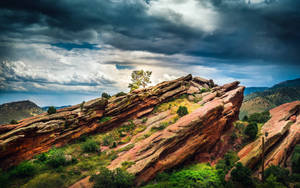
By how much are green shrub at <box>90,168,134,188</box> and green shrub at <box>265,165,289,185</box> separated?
2557cm

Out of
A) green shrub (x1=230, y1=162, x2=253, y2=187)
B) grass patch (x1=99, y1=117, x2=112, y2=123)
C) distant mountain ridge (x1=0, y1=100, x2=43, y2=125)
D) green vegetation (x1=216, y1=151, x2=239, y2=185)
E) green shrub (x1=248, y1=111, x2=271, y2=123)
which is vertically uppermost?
grass patch (x1=99, y1=117, x2=112, y2=123)

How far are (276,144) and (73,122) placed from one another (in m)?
46.1

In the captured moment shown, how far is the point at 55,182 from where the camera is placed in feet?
78.5

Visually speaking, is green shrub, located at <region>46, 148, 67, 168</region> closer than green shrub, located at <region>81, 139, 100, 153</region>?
Yes

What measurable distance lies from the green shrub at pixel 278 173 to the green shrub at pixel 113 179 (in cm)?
2557

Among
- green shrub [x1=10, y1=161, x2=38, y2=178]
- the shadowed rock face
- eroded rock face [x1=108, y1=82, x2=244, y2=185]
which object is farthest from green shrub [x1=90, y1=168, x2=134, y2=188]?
green shrub [x1=10, y1=161, x2=38, y2=178]

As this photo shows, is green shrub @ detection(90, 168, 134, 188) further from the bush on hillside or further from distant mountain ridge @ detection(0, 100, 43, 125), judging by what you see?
distant mountain ridge @ detection(0, 100, 43, 125)

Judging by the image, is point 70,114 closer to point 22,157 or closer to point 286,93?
point 22,157

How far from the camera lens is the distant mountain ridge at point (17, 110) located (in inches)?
4373

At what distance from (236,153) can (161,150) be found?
1987cm

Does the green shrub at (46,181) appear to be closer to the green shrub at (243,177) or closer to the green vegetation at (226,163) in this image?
the green vegetation at (226,163)

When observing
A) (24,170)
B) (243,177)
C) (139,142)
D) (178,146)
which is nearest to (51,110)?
(24,170)

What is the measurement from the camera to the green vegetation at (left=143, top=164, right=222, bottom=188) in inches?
933

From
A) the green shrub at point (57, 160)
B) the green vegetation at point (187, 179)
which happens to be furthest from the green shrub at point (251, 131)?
the green shrub at point (57, 160)
